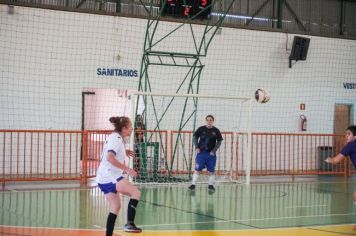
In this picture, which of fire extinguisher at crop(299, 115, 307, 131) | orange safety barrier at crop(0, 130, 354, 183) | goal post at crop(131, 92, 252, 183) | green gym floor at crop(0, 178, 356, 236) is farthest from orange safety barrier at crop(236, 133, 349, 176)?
green gym floor at crop(0, 178, 356, 236)

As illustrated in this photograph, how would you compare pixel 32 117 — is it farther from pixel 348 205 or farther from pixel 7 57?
pixel 348 205

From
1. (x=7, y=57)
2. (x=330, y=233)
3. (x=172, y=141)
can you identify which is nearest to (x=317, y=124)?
(x=172, y=141)

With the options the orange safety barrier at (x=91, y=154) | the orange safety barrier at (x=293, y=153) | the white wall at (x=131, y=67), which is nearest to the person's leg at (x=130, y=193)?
the orange safety barrier at (x=91, y=154)

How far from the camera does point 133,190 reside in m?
9.44

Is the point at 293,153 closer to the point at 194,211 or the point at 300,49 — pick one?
the point at 300,49

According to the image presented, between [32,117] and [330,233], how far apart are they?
13.2 metres

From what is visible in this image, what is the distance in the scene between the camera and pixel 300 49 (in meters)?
25.8

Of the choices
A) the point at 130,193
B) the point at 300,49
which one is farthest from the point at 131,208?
the point at 300,49

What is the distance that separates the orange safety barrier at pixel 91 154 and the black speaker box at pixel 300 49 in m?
3.48

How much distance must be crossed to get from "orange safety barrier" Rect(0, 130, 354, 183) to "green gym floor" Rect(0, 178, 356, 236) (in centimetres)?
189

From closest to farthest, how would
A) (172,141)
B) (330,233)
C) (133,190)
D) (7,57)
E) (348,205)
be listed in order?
1. (133,190)
2. (330,233)
3. (348,205)
4. (7,57)
5. (172,141)

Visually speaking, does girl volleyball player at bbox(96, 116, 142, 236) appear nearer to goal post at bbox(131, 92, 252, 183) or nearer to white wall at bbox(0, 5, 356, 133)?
goal post at bbox(131, 92, 252, 183)

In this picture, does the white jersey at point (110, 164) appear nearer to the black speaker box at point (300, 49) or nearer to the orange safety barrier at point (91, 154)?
the orange safety barrier at point (91, 154)

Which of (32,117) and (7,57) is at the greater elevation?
(7,57)
